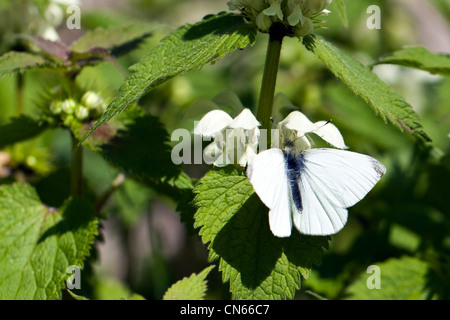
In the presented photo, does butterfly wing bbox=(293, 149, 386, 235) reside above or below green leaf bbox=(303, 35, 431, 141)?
below

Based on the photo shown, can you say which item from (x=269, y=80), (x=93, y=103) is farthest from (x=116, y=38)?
(x=269, y=80)

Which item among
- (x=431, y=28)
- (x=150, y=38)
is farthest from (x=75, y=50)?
(x=431, y=28)

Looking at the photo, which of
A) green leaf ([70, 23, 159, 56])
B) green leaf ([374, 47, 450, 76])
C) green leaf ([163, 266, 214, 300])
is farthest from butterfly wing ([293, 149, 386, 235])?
green leaf ([70, 23, 159, 56])

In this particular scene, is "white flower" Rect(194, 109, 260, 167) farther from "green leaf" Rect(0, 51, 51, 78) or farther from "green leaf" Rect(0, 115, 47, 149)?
"green leaf" Rect(0, 115, 47, 149)

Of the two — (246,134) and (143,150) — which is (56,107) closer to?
(143,150)

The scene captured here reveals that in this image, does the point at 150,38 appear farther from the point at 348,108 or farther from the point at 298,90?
the point at 348,108

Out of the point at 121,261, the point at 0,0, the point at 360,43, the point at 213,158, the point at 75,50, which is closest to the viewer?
the point at 213,158
